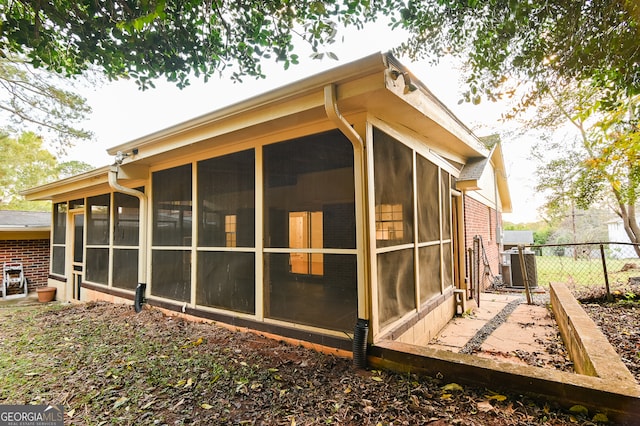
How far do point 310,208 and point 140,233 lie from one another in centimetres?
379

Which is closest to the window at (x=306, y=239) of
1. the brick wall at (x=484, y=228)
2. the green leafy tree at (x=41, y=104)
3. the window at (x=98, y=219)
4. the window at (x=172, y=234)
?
the window at (x=172, y=234)

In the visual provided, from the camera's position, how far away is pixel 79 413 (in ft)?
7.61

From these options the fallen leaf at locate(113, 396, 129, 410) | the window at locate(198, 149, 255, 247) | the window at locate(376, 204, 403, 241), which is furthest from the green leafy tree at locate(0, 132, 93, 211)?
the window at locate(376, 204, 403, 241)

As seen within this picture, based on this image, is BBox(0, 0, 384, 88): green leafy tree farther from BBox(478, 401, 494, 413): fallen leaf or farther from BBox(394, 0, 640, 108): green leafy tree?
BBox(478, 401, 494, 413): fallen leaf

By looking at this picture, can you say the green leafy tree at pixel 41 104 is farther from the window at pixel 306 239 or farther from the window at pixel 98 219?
the window at pixel 306 239

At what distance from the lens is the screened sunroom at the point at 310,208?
2.90 meters

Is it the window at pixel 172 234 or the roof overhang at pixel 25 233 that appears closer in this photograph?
A: the window at pixel 172 234

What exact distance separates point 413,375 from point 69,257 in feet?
30.0

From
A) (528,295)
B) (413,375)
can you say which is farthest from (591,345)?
(528,295)

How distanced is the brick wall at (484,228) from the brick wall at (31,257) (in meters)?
12.6

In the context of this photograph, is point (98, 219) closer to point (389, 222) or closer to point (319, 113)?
point (319, 113)

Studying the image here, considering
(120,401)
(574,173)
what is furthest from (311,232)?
(574,173)

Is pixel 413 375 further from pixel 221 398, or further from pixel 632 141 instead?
pixel 632 141

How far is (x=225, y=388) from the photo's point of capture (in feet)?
8.42
